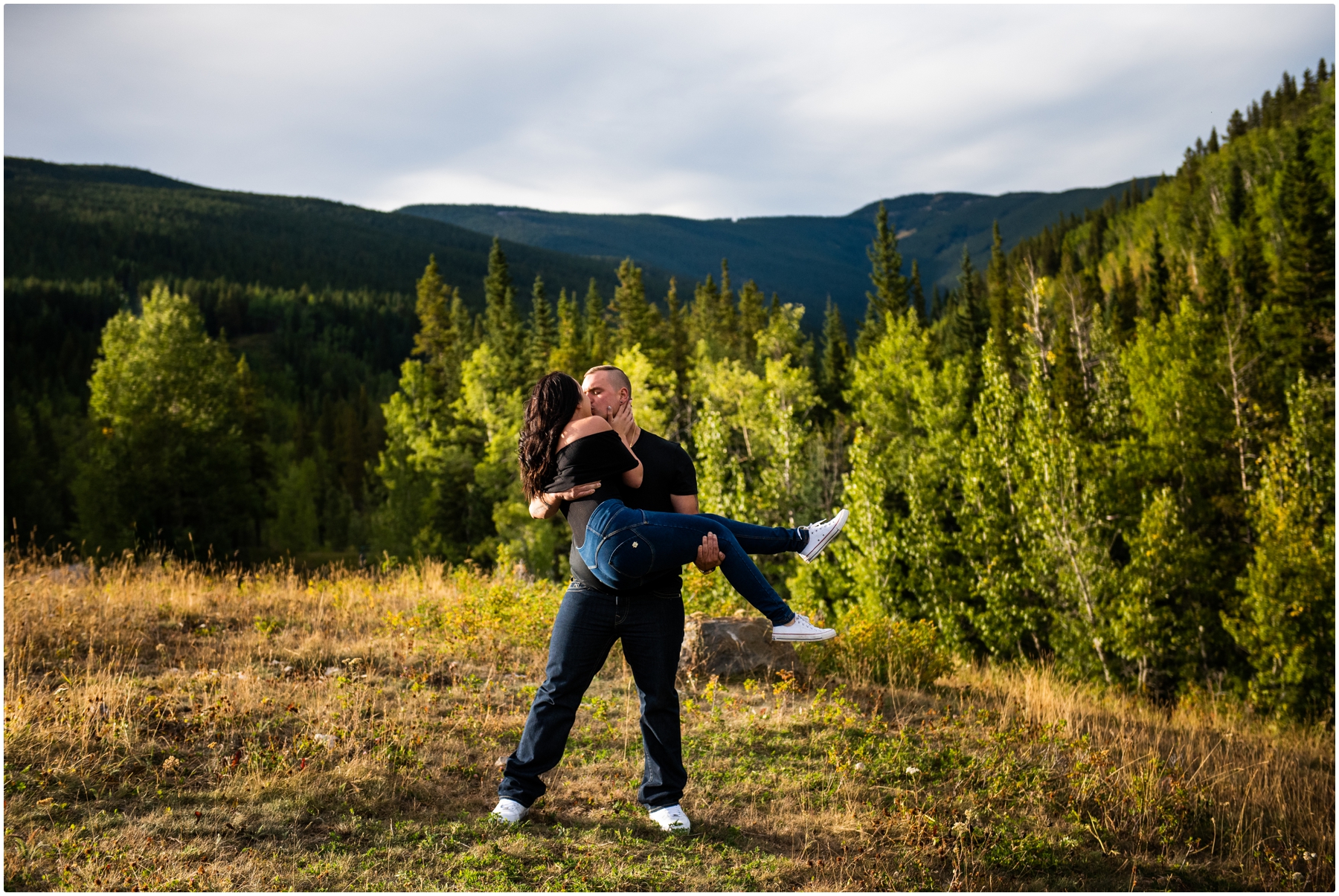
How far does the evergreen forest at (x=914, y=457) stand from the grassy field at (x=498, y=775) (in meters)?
3.80

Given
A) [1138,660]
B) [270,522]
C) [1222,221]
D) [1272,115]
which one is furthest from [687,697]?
[1272,115]

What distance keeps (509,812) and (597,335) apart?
1889 inches

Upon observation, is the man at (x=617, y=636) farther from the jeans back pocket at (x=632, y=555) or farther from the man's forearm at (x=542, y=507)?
the jeans back pocket at (x=632, y=555)

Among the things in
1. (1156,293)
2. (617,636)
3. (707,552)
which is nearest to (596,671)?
(617,636)

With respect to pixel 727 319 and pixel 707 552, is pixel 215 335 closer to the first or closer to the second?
pixel 727 319

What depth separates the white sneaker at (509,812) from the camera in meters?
5.18

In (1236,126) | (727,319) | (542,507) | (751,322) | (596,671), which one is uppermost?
(1236,126)

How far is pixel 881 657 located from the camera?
9703 mm

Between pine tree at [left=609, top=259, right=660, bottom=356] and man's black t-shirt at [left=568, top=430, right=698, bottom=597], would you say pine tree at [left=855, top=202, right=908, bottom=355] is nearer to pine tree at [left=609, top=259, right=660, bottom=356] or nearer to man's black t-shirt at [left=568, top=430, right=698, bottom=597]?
pine tree at [left=609, top=259, right=660, bottom=356]

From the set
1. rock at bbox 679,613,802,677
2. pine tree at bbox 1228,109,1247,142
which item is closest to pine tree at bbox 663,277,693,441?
rock at bbox 679,613,802,677

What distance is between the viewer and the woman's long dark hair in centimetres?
470

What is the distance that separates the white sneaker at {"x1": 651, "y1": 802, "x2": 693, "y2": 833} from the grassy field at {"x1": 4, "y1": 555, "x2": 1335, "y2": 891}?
0.25 feet

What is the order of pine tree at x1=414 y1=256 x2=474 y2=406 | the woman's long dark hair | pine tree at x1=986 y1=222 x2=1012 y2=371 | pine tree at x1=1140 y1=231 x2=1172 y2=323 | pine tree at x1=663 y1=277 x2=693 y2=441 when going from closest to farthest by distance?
the woman's long dark hair < pine tree at x1=663 y1=277 x2=693 y2=441 < pine tree at x1=414 y1=256 x2=474 y2=406 < pine tree at x1=1140 y1=231 x2=1172 y2=323 < pine tree at x1=986 y1=222 x2=1012 y2=371

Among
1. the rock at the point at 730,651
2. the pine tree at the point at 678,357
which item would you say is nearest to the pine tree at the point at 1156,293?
the pine tree at the point at 678,357
